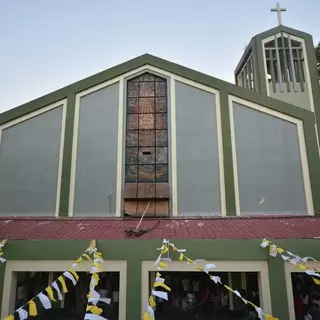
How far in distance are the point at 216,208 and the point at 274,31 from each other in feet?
31.8

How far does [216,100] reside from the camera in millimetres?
11781

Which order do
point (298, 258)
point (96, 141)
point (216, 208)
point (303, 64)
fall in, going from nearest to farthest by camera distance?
point (298, 258), point (216, 208), point (96, 141), point (303, 64)

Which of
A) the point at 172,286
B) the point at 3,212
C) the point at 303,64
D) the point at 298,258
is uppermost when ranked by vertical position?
the point at 303,64

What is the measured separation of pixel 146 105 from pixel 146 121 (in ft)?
2.09

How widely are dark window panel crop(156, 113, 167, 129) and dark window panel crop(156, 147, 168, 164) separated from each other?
85cm

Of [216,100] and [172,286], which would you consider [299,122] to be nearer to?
[216,100]

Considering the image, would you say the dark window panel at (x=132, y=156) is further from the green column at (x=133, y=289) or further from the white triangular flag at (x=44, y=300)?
the white triangular flag at (x=44, y=300)

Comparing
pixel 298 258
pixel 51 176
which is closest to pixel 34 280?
pixel 51 176

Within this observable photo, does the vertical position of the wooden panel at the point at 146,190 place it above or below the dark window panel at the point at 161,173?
below

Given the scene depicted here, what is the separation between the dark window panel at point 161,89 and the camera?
40.2 ft

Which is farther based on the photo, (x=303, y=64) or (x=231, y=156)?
(x=303, y=64)

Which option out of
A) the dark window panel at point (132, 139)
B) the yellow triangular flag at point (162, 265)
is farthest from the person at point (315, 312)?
the dark window panel at point (132, 139)

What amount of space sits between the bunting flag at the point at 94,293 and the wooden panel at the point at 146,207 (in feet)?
10.1

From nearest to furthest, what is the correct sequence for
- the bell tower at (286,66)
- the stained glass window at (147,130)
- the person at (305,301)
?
the person at (305,301) < the stained glass window at (147,130) < the bell tower at (286,66)
